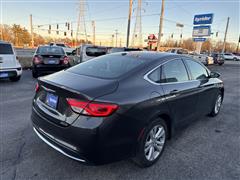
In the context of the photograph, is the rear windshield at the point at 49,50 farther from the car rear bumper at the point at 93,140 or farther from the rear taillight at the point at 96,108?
the rear taillight at the point at 96,108

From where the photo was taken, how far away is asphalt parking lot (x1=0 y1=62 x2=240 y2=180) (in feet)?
7.91

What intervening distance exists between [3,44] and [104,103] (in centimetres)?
730

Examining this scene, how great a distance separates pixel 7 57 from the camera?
23.9 ft

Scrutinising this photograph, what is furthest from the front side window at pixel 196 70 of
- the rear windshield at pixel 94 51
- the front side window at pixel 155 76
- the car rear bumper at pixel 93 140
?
the rear windshield at pixel 94 51

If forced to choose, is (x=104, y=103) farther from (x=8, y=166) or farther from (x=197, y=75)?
(x=197, y=75)

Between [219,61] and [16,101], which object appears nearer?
[16,101]

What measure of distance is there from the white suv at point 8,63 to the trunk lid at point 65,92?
5680 millimetres

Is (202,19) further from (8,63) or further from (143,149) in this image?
(143,149)

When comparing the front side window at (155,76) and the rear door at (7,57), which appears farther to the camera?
the rear door at (7,57)

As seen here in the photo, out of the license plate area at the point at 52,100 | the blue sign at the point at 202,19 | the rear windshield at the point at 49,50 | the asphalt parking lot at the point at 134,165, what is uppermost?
the blue sign at the point at 202,19

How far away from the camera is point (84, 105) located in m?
1.98

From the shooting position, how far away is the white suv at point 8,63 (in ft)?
23.4

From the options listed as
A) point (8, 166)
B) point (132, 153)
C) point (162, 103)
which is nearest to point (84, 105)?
point (132, 153)

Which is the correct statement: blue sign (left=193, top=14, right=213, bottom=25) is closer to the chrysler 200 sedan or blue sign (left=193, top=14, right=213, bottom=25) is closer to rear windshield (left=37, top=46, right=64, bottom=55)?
rear windshield (left=37, top=46, right=64, bottom=55)
